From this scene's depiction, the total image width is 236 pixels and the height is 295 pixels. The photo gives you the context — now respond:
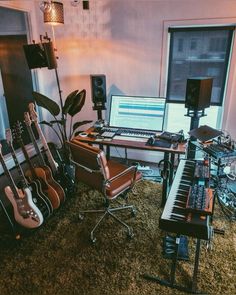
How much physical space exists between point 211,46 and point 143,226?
7.64ft

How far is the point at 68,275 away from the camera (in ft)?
5.73

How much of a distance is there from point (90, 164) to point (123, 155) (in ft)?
5.76

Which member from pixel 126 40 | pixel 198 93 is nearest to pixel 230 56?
pixel 198 93

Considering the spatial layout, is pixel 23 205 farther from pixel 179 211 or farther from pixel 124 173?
pixel 179 211

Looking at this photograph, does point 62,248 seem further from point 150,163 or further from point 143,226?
point 150,163

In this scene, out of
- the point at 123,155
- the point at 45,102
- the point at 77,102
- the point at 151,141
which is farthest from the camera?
the point at 123,155

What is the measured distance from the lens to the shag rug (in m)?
1.65

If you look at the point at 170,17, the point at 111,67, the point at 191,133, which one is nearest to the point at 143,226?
the point at 191,133

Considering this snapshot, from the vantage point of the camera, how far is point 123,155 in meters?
3.66

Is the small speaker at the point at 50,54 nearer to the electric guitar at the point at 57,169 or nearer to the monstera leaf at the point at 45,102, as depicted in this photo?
the monstera leaf at the point at 45,102

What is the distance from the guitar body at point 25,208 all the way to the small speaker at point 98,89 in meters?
1.50

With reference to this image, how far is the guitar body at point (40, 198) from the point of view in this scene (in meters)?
2.12

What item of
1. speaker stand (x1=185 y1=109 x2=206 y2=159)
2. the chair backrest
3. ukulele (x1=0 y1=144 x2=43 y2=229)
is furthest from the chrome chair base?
speaker stand (x1=185 y1=109 x2=206 y2=159)

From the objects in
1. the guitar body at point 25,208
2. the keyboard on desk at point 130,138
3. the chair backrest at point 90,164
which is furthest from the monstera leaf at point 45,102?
the guitar body at point 25,208
